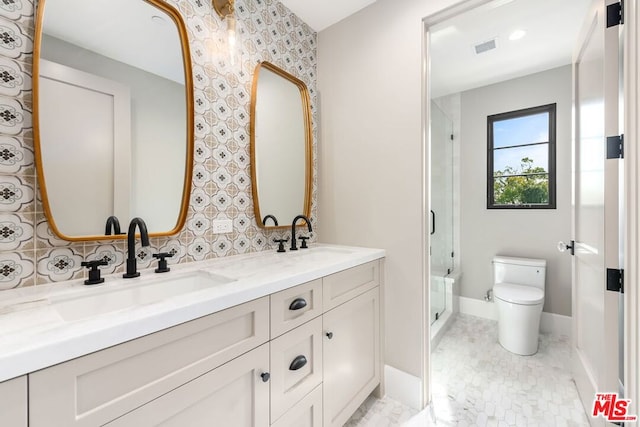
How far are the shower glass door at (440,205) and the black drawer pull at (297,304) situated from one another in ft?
5.56

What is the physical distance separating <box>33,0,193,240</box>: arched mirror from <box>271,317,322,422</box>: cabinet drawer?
717 millimetres

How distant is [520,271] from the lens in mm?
2529

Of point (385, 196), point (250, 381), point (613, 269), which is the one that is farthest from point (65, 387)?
point (613, 269)

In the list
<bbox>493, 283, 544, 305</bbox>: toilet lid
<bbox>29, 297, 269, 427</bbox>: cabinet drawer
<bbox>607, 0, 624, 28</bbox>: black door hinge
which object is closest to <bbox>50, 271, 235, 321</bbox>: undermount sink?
<bbox>29, 297, 269, 427</bbox>: cabinet drawer

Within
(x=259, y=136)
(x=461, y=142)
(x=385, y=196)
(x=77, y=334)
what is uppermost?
(x=461, y=142)

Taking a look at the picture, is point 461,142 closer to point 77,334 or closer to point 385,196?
point 385,196

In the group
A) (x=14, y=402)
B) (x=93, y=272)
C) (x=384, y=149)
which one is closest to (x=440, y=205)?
(x=384, y=149)

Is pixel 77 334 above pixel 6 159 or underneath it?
underneath

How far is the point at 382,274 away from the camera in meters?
1.70

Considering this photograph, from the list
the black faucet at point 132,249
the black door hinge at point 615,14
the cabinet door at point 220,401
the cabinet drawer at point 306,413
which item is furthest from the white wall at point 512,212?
the black faucet at point 132,249

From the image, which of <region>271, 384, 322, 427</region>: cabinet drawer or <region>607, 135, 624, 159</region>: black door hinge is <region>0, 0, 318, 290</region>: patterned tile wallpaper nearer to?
<region>271, 384, 322, 427</region>: cabinet drawer

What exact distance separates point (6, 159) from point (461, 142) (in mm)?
3456

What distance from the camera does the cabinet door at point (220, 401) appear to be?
68 cm

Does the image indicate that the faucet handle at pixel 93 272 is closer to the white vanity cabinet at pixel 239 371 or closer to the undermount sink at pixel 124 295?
the undermount sink at pixel 124 295
